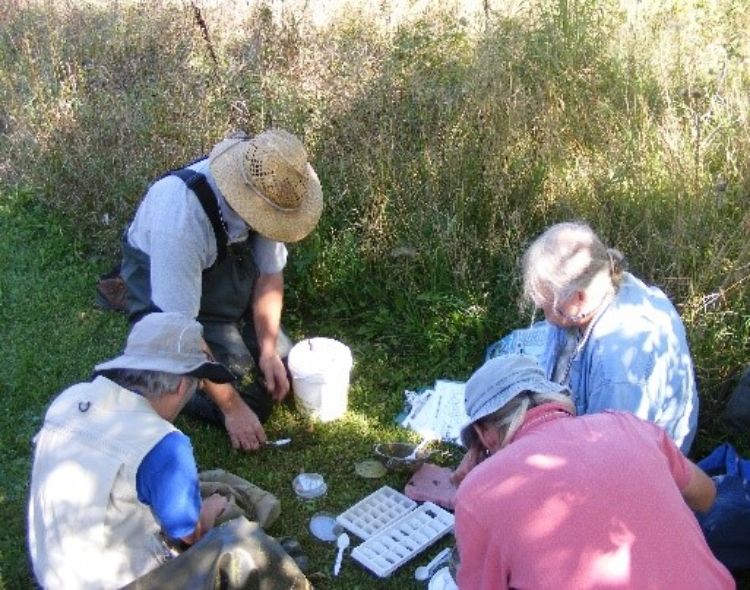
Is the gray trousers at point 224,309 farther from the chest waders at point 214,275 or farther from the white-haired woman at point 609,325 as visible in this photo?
the white-haired woman at point 609,325

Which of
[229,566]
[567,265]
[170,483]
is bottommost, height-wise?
[229,566]

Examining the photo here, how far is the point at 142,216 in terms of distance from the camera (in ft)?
12.8

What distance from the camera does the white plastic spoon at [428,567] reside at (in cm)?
335

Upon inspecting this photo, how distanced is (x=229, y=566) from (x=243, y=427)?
1.37m

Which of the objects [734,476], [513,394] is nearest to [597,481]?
[513,394]

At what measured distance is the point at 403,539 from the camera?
3475 millimetres

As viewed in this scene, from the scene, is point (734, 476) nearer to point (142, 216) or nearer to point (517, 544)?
point (517, 544)

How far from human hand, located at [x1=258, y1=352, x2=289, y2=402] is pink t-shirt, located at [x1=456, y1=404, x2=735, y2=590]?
2.14m

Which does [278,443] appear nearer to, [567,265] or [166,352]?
[166,352]

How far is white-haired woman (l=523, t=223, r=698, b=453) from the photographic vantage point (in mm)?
2914

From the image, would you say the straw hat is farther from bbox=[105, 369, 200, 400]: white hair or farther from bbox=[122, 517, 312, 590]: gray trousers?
bbox=[122, 517, 312, 590]: gray trousers

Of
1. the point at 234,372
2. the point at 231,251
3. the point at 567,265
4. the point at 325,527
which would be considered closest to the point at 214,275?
the point at 231,251

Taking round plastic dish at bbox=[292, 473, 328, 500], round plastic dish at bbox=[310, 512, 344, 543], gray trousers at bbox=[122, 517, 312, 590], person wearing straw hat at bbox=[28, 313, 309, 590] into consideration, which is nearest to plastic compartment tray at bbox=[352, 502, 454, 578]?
round plastic dish at bbox=[310, 512, 344, 543]

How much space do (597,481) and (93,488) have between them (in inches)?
57.6
